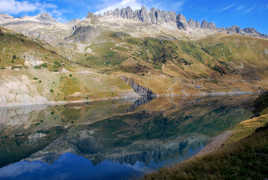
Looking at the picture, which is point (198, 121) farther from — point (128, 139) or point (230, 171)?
point (230, 171)

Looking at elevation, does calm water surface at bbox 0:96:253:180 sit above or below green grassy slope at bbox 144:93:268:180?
below

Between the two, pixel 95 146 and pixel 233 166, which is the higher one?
pixel 233 166

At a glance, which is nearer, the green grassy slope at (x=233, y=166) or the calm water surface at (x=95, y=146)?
the green grassy slope at (x=233, y=166)

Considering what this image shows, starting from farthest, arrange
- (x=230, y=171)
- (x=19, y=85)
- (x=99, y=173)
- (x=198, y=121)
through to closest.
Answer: (x=19, y=85) → (x=198, y=121) → (x=99, y=173) → (x=230, y=171)

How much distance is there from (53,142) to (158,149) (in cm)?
3567

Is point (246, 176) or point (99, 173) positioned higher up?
point (246, 176)

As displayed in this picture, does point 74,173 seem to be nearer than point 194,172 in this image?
No

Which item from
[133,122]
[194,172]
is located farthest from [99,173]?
[133,122]

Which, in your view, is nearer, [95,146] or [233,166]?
[233,166]

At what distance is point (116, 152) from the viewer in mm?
61406

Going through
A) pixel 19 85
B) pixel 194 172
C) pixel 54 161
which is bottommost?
pixel 54 161

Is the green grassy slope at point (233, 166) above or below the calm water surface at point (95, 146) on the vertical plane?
above

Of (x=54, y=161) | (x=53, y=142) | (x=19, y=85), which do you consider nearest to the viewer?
(x=54, y=161)

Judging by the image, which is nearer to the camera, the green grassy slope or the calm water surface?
the green grassy slope
